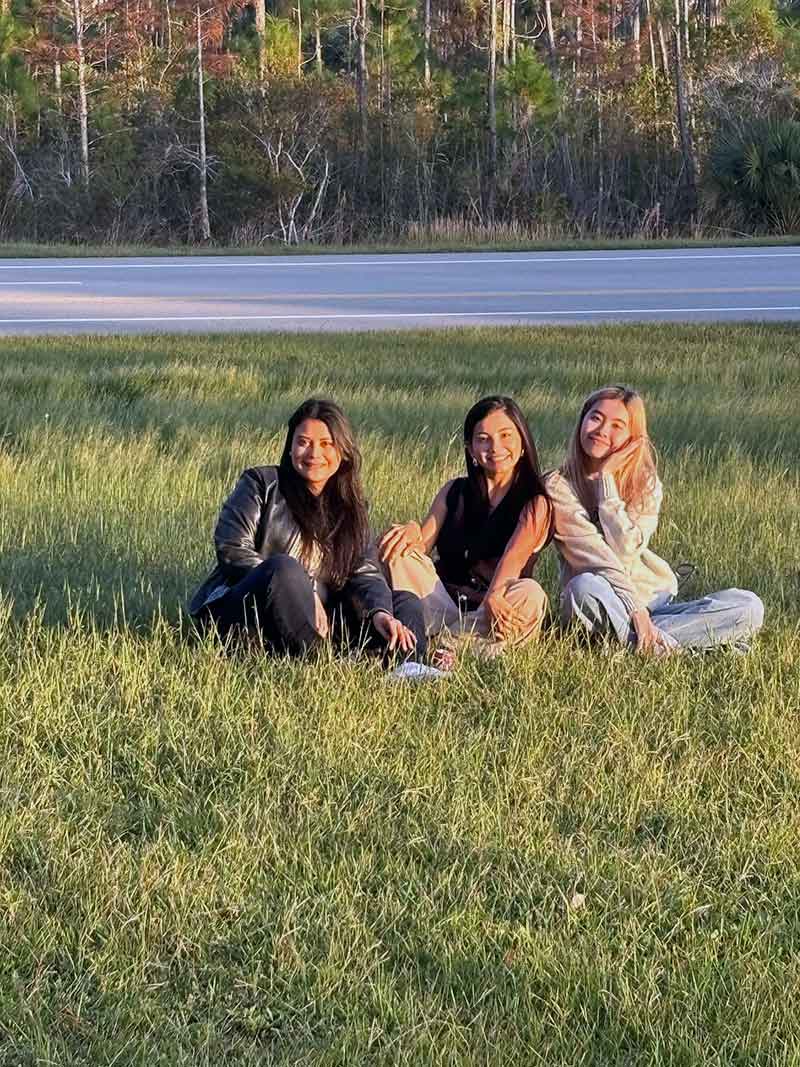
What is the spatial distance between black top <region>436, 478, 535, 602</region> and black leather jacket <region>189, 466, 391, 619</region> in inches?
20.0

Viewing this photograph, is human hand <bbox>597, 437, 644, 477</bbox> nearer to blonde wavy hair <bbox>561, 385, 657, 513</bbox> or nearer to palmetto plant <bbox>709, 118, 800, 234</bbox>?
blonde wavy hair <bbox>561, 385, 657, 513</bbox>

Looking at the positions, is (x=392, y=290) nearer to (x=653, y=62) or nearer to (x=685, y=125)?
(x=685, y=125)

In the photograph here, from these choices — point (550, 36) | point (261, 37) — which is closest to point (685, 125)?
point (550, 36)

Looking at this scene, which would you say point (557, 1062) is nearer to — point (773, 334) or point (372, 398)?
point (372, 398)

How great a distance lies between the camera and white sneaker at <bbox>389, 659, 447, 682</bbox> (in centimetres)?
518

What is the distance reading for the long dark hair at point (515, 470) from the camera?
568cm

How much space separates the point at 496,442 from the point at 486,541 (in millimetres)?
433

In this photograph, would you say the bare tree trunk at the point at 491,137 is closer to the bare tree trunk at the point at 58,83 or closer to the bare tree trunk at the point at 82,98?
the bare tree trunk at the point at 82,98

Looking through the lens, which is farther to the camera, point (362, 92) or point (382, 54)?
point (382, 54)

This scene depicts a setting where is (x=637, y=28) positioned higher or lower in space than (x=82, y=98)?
higher

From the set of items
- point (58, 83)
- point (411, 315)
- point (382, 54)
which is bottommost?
point (411, 315)

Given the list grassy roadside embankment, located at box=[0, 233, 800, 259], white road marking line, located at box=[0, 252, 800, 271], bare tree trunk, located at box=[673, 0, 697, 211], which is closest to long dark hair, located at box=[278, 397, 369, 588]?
white road marking line, located at box=[0, 252, 800, 271]

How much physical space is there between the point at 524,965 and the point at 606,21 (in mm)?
34781

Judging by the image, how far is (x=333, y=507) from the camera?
5.52 m
